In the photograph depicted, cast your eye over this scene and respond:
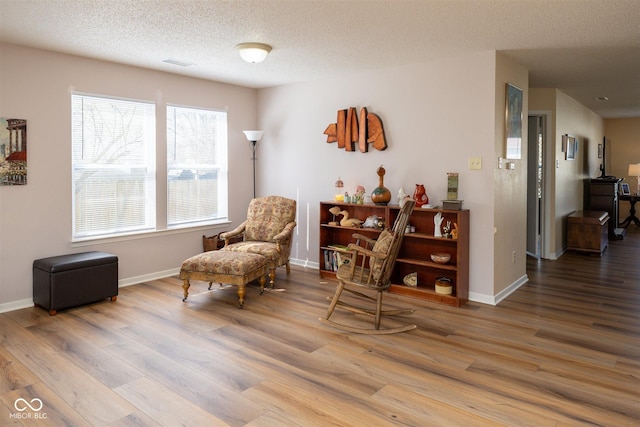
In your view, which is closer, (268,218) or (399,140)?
(399,140)

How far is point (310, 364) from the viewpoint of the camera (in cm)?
301

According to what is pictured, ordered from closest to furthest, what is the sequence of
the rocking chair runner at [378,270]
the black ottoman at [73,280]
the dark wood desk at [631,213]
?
the rocking chair runner at [378,270], the black ottoman at [73,280], the dark wood desk at [631,213]

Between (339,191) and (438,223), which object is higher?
(339,191)

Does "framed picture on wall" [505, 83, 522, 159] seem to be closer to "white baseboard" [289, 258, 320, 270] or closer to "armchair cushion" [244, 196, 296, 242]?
"armchair cushion" [244, 196, 296, 242]

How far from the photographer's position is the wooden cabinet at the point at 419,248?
4.34 m

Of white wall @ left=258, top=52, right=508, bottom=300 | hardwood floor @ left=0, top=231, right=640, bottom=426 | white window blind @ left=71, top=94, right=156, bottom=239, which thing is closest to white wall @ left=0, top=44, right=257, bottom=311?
white window blind @ left=71, top=94, right=156, bottom=239

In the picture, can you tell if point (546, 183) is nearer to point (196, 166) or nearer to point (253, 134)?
point (253, 134)

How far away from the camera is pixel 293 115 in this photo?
19.5 ft

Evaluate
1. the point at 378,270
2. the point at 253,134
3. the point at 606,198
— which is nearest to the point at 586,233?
the point at 606,198

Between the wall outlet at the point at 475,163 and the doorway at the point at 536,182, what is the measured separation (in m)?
2.76

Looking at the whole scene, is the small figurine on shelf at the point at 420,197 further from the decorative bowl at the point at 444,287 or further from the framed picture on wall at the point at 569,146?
the framed picture on wall at the point at 569,146

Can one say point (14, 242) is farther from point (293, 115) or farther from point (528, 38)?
point (528, 38)

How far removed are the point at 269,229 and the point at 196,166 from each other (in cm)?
131

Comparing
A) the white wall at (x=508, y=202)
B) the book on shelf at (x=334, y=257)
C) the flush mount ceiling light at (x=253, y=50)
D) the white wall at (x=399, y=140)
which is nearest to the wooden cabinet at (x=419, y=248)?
the book on shelf at (x=334, y=257)
